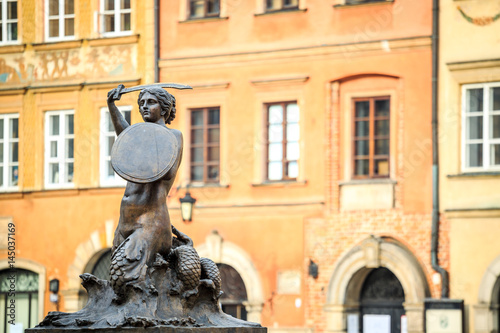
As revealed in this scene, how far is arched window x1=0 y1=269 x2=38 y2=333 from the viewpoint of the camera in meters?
27.1

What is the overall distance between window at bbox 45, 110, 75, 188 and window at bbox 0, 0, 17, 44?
1.91 m

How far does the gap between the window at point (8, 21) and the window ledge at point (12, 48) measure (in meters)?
0.08

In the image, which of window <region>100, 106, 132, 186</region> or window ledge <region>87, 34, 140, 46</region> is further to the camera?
window <region>100, 106, 132, 186</region>

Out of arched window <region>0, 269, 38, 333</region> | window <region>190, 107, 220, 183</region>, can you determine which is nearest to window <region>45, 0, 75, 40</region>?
window <region>190, 107, 220, 183</region>

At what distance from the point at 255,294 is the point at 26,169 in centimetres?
563

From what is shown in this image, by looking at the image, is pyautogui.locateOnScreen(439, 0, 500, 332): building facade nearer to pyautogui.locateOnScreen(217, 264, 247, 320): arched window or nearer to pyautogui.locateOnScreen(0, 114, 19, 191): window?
pyautogui.locateOnScreen(217, 264, 247, 320): arched window

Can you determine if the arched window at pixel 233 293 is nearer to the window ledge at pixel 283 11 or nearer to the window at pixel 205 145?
the window at pixel 205 145

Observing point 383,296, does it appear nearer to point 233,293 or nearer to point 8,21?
point 233,293

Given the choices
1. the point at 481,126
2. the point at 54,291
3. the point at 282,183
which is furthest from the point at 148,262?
the point at 54,291

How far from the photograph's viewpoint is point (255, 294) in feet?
83.0

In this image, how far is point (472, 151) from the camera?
78.1 ft

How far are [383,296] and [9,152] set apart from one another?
27.1 feet

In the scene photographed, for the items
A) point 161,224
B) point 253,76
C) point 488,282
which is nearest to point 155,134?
point 161,224

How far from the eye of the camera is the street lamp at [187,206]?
25609 mm
